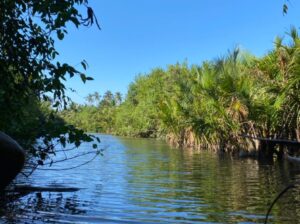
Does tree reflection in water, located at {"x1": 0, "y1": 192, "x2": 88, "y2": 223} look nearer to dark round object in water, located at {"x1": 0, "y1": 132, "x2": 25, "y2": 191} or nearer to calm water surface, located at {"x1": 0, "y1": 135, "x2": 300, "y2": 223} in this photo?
calm water surface, located at {"x1": 0, "y1": 135, "x2": 300, "y2": 223}

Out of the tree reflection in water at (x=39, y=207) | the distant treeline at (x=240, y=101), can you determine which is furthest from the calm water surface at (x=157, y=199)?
the distant treeline at (x=240, y=101)

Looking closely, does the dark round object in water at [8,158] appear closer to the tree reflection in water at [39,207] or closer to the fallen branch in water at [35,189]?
the tree reflection in water at [39,207]

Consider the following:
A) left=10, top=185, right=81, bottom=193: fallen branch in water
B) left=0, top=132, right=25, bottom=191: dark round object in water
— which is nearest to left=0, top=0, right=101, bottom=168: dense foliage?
left=0, top=132, right=25, bottom=191: dark round object in water

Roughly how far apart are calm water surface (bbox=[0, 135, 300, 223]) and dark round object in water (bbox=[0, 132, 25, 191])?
3.24 meters

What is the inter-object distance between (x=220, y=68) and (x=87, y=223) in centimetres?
2364

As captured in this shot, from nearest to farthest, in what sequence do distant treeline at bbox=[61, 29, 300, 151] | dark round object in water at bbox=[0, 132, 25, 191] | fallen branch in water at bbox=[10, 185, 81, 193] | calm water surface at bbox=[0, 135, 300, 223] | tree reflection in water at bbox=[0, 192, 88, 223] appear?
dark round object in water at bbox=[0, 132, 25, 191], tree reflection in water at bbox=[0, 192, 88, 223], calm water surface at bbox=[0, 135, 300, 223], fallen branch in water at bbox=[10, 185, 81, 193], distant treeline at bbox=[61, 29, 300, 151]

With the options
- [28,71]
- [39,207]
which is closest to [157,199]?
[39,207]

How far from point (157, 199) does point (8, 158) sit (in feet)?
21.8

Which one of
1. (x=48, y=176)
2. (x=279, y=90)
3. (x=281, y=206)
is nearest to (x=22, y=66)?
(x=281, y=206)

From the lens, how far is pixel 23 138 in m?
7.38

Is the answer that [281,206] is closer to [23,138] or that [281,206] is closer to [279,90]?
[23,138]

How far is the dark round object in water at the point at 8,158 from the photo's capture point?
180 inches

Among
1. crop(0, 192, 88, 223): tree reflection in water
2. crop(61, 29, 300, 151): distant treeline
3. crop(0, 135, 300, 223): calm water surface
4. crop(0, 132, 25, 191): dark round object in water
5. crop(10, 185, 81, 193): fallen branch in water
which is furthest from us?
crop(61, 29, 300, 151): distant treeline

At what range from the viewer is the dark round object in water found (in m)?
4.57
